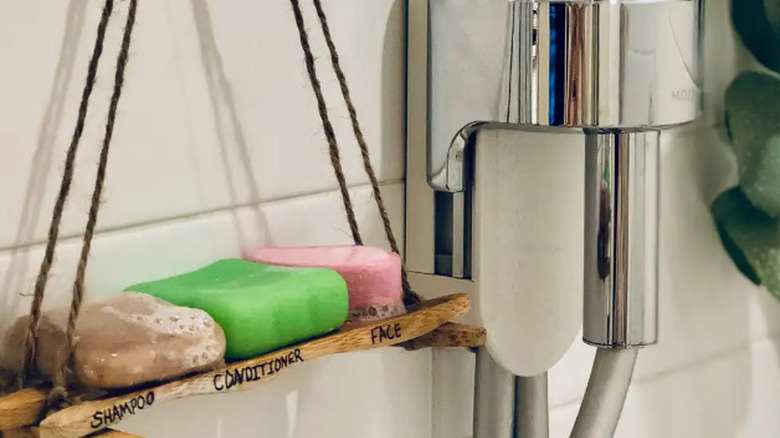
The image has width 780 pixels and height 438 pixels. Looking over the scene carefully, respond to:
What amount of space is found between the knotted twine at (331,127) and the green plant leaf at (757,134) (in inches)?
13.9

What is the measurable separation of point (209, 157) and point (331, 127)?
0.22ft

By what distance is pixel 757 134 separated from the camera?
0.86 meters

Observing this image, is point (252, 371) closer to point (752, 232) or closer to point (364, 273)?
point (364, 273)

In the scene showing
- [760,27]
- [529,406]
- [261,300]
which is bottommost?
[529,406]

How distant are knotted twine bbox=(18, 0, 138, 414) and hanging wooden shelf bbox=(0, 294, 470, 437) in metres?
0.01

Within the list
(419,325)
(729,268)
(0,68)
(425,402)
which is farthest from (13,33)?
(729,268)

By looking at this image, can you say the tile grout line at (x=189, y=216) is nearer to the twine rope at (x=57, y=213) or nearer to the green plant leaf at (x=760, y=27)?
the twine rope at (x=57, y=213)

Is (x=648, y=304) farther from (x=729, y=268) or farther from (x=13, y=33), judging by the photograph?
(x=13, y=33)

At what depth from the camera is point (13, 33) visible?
0.50 metres

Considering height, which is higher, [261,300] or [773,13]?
[773,13]

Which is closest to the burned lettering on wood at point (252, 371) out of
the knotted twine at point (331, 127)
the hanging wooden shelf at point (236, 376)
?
the hanging wooden shelf at point (236, 376)

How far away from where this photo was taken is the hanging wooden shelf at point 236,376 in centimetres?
45

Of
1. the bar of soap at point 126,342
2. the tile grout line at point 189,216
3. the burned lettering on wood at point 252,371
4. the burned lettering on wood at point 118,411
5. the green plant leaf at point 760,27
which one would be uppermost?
the green plant leaf at point 760,27

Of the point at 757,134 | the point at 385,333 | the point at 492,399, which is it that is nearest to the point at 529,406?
the point at 492,399
